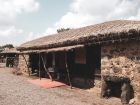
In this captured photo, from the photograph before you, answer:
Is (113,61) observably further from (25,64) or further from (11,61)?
(11,61)

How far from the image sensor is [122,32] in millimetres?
4312

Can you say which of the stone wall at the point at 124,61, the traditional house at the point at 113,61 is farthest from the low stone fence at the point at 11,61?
the stone wall at the point at 124,61

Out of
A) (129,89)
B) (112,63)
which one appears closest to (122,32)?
(112,63)

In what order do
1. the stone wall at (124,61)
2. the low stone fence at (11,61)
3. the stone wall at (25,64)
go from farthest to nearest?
1. the low stone fence at (11,61)
2. the stone wall at (25,64)
3. the stone wall at (124,61)

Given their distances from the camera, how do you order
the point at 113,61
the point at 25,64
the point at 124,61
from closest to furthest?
the point at 124,61, the point at 113,61, the point at 25,64

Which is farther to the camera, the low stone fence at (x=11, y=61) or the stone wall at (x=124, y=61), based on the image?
the low stone fence at (x=11, y=61)

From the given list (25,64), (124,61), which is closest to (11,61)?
(25,64)

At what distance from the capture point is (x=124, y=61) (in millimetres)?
4586

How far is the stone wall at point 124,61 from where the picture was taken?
13.9ft

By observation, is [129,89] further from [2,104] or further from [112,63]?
[2,104]

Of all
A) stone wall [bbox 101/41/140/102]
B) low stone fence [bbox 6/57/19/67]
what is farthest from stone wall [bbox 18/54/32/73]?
stone wall [bbox 101/41/140/102]

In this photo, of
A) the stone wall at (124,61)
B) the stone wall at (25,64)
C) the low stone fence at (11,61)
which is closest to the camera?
the stone wall at (124,61)

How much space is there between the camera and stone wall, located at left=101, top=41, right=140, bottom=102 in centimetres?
425

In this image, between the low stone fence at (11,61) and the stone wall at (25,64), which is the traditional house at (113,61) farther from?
the low stone fence at (11,61)
